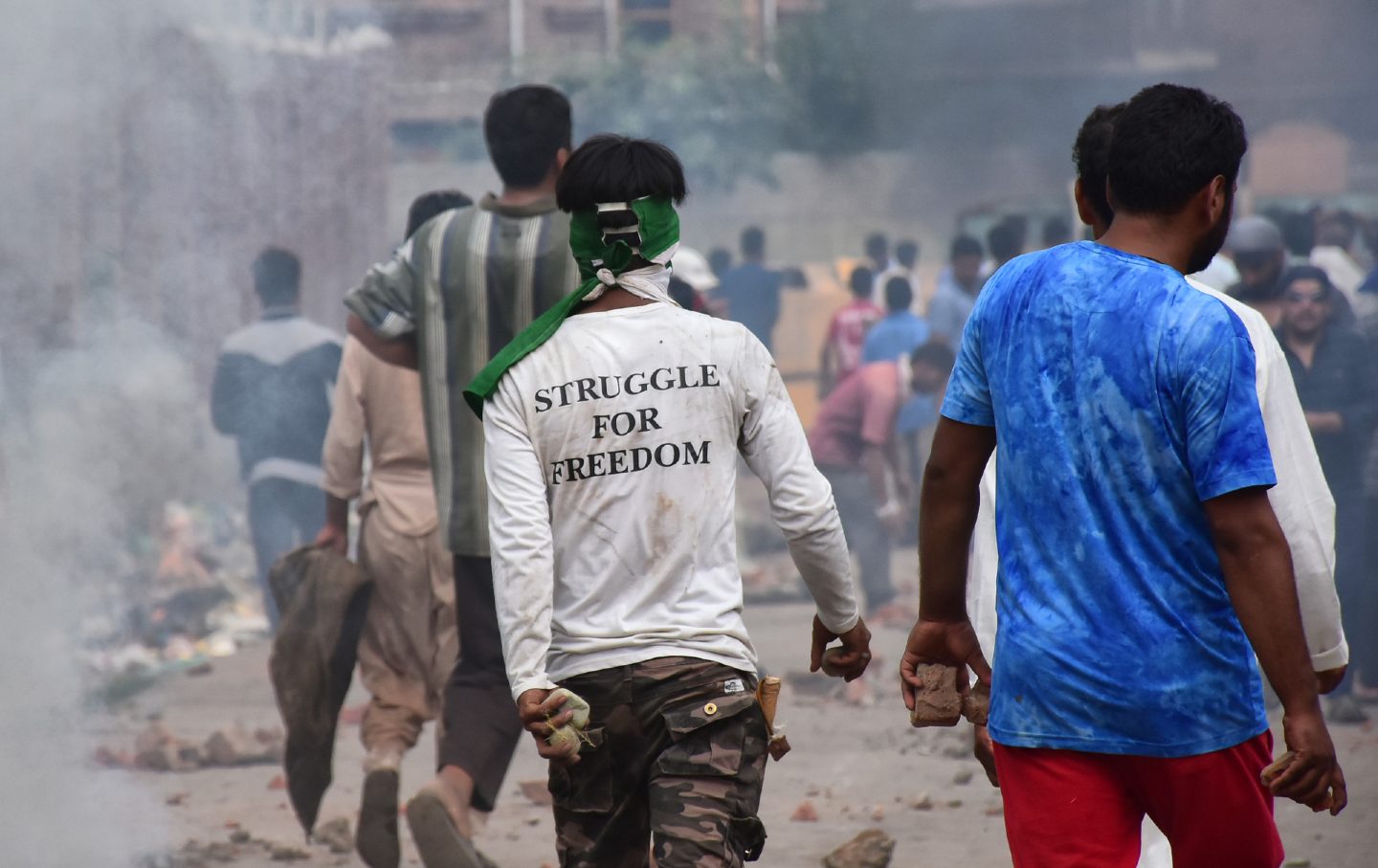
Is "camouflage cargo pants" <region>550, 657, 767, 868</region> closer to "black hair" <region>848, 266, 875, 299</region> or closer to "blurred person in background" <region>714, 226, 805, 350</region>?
"black hair" <region>848, 266, 875, 299</region>

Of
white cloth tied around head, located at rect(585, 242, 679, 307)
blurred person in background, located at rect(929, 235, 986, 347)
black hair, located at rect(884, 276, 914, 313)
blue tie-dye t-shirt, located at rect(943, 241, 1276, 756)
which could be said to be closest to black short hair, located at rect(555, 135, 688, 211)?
white cloth tied around head, located at rect(585, 242, 679, 307)

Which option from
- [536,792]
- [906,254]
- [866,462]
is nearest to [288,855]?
[536,792]

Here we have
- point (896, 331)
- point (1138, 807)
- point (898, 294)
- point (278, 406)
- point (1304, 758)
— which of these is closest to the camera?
point (1304, 758)

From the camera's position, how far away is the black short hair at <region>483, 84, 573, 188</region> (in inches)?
154

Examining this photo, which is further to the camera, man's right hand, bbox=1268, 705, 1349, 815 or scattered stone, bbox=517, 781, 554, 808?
scattered stone, bbox=517, 781, 554, 808

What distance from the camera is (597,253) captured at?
273 cm

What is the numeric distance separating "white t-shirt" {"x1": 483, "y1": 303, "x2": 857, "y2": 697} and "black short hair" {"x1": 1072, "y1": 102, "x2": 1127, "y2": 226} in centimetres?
56

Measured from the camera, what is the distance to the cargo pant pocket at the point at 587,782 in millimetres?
2648

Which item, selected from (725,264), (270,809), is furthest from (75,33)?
(725,264)

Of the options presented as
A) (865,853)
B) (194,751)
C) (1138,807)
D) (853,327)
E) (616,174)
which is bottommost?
(194,751)

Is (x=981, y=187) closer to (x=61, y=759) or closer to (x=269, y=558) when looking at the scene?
(x=269, y=558)

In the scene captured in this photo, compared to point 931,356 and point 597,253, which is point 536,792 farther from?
point 931,356

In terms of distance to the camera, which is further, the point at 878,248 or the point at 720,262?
the point at 878,248

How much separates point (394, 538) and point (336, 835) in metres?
0.81
